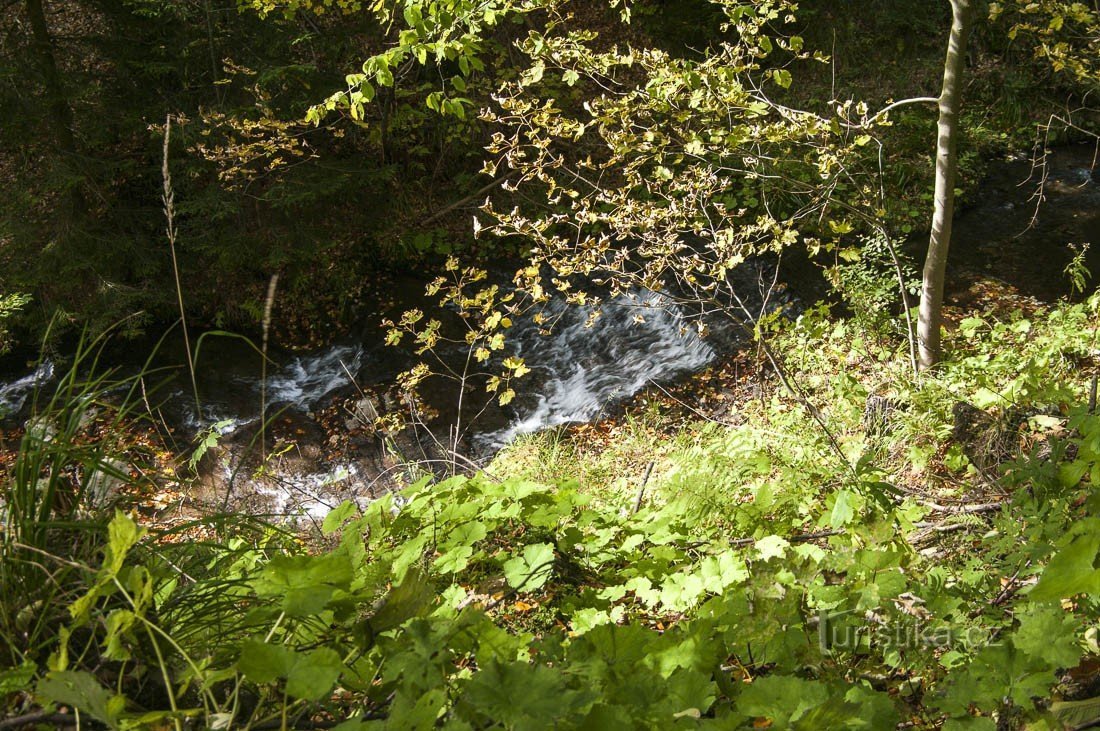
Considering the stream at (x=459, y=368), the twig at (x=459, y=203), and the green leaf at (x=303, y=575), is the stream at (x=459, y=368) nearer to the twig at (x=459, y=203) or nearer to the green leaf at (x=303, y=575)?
the twig at (x=459, y=203)

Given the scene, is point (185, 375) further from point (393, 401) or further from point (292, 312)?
point (393, 401)

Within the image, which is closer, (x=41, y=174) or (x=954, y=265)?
(x=954, y=265)

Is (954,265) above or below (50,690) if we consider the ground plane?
below

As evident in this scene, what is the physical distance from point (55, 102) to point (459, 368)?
5.00m

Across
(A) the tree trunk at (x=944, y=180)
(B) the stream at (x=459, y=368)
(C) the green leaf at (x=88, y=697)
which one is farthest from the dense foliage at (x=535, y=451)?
(B) the stream at (x=459, y=368)

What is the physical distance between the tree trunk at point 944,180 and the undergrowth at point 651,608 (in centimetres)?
66

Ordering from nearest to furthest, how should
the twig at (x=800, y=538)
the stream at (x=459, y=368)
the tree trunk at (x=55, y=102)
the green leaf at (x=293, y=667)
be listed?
the green leaf at (x=293, y=667), the twig at (x=800, y=538), the stream at (x=459, y=368), the tree trunk at (x=55, y=102)

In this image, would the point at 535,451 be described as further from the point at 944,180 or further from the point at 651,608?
the point at 944,180

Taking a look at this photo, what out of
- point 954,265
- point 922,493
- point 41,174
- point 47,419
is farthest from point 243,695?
point 41,174

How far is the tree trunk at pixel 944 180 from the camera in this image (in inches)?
143

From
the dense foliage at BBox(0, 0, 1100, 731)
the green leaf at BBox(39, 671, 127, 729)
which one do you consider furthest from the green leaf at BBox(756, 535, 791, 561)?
the green leaf at BBox(39, 671, 127, 729)

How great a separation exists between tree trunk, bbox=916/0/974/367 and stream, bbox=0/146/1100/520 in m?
2.24

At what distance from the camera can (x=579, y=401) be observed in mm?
6988

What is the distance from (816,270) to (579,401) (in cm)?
304
